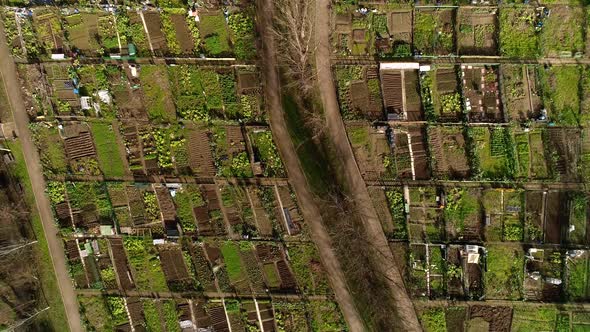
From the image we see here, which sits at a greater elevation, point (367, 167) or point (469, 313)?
point (367, 167)

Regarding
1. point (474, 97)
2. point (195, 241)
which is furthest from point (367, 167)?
point (195, 241)

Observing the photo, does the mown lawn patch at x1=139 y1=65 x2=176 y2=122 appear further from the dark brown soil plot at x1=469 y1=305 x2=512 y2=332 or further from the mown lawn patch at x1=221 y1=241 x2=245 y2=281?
the dark brown soil plot at x1=469 y1=305 x2=512 y2=332

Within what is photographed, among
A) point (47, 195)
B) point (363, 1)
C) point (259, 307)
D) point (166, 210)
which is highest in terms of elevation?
point (363, 1)

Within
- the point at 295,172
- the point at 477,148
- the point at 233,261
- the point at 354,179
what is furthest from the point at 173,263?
the point at 477,148

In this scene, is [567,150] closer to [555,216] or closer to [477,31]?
[555,216]

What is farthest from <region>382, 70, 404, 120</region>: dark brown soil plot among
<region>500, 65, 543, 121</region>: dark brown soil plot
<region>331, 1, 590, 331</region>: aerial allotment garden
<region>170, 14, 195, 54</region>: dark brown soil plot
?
<region>170, 14, 195, 54</region>: dark brown soil plot

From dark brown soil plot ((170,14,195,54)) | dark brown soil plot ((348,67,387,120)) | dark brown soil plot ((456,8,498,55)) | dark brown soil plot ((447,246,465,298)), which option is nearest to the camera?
dark brown soil plot ((456,8,498,55))

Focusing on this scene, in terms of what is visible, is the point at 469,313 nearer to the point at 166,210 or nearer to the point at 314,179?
the point at 314,179
